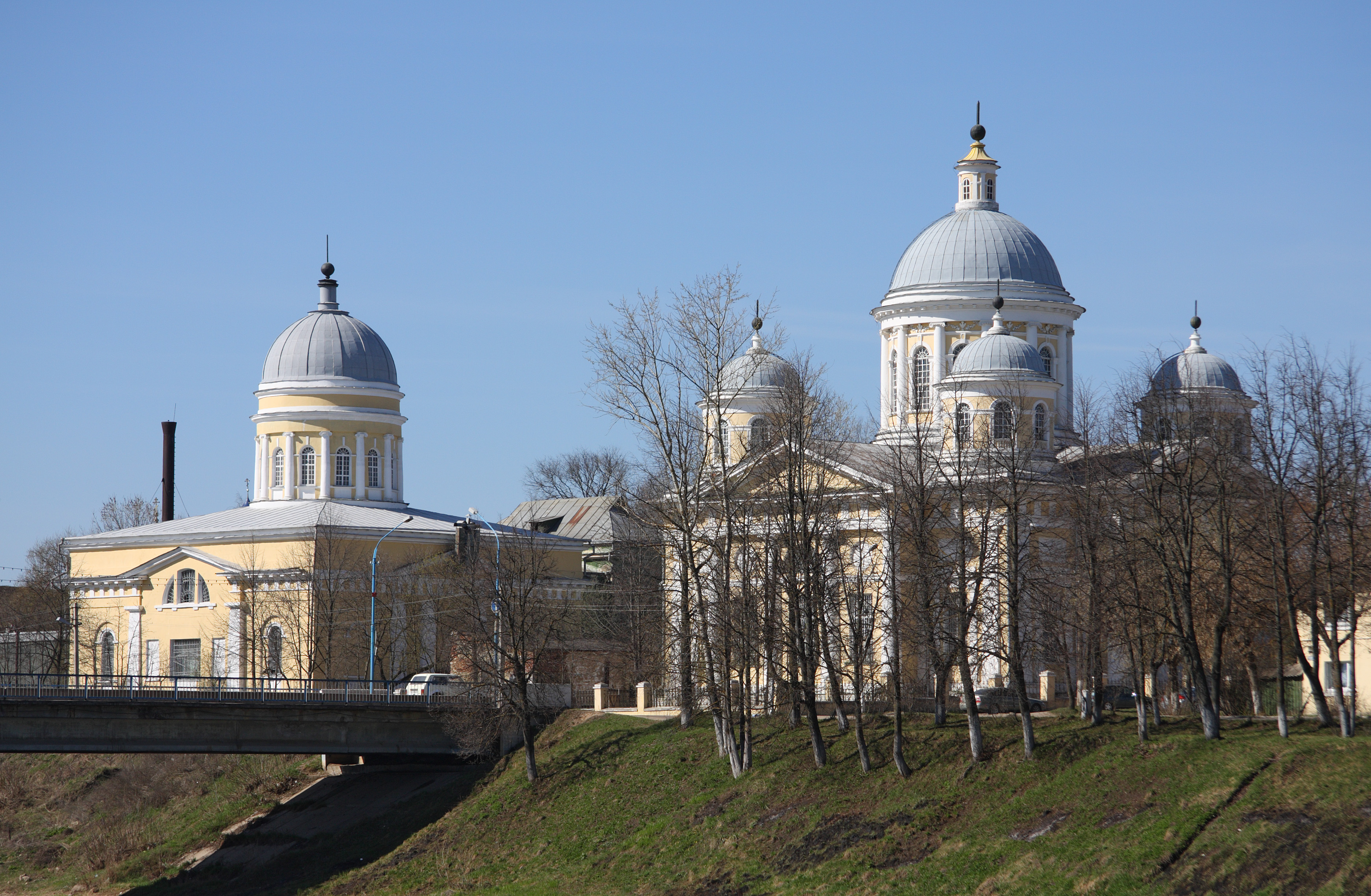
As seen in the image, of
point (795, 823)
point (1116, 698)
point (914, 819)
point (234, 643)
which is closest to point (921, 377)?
point (1116, 698)

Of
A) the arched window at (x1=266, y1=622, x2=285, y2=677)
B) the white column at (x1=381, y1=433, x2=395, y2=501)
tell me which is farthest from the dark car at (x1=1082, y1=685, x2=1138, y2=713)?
the white column at (x1=381, y1=433, x2=395, y2=501)

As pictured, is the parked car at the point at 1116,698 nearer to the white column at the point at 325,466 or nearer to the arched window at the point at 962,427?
the arched window at the point at 962,427

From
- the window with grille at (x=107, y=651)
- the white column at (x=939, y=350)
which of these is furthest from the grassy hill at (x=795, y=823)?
the white column at (x=939, y=350)

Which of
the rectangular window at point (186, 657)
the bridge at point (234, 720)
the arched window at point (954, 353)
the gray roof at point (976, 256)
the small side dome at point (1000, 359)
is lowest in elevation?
the bridge at point (234, 720)

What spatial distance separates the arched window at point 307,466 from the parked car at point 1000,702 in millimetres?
33772

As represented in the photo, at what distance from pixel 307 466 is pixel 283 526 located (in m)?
6.83

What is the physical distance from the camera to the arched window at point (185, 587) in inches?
2479

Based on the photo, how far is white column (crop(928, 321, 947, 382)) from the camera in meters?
57.7

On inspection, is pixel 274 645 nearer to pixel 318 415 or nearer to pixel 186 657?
pixel 186 657

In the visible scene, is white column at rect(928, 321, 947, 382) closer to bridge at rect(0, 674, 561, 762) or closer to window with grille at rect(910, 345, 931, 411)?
window with grille at rect(910, 345, 931, 411)

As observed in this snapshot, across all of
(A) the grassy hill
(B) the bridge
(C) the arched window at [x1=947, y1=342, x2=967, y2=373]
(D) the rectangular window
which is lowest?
(A) the grassy hill

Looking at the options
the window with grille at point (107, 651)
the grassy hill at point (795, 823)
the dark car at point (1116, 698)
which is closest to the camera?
the grassy hill at point (795, 823)

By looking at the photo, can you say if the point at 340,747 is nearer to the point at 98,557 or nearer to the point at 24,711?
the point at 24,711

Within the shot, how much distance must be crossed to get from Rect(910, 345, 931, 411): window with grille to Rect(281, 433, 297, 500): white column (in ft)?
83.8
